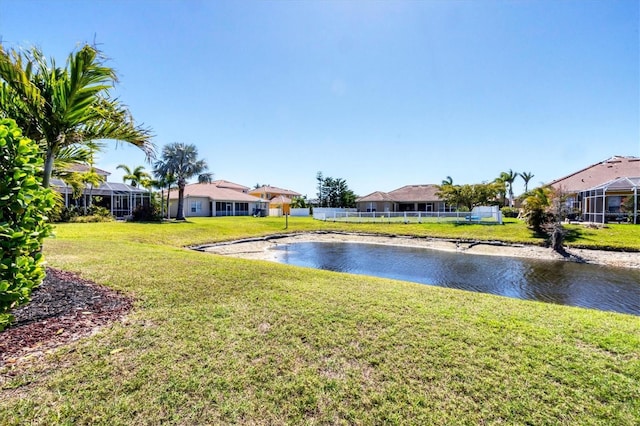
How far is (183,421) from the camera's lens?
250 centimetres

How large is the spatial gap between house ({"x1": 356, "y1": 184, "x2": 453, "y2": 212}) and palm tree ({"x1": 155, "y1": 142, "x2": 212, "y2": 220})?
24225 millimetres

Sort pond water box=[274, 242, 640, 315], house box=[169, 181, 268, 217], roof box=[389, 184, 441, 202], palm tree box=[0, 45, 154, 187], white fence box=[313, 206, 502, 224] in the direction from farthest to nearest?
roof box=[389, 184, 441, 202] → house box=[169, 181, 268, 217] → white fence box=[313, 206, 502, 224] → pond water box=[274, 242, 640, 315] → palm tree box=[0, 45, 154, 187]

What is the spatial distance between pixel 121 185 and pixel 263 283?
104 ft

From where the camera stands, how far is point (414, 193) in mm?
45062

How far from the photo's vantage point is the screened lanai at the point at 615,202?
21703mm

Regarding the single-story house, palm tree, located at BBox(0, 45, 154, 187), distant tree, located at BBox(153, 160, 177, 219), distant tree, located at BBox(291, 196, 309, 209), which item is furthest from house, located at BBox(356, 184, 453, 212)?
palm tree, located at BBox(0, 45, 154, 187)

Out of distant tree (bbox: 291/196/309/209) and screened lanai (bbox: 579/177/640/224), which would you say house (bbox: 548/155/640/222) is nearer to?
screened lanai (bbox: 579/177/640/224)

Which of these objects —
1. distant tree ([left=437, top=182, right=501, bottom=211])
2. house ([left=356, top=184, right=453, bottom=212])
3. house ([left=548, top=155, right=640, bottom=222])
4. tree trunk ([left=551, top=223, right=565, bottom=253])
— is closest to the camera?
tree trunk ([left=551, top=223, right=565, bottom=253])

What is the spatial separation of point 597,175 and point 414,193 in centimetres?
2038

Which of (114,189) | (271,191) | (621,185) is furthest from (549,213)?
(271,191)

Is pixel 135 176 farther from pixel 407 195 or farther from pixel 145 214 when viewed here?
pixel 407 195

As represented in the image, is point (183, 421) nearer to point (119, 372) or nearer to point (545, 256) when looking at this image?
point (119, 372)

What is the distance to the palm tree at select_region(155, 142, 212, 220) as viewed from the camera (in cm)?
3016

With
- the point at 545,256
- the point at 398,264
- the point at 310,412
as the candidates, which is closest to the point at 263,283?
the point at 310,412
